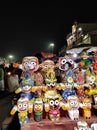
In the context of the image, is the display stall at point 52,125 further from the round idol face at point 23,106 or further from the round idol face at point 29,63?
the round idol face at point 29,63

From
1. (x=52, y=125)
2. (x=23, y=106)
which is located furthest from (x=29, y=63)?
(x=52, y=125)

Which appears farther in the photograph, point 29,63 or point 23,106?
point 29,63

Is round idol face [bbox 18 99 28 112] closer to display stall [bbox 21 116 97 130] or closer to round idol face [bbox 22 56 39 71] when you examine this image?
display stall [bbox 21 116 97 130]

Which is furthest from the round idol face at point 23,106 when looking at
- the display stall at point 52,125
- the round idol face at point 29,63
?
the round idol face at point 29,63

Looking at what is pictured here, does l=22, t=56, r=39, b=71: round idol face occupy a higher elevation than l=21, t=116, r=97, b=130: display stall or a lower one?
higher

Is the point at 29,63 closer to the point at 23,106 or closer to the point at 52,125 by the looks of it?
the point at 23,106

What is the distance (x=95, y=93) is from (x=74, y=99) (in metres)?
0.48

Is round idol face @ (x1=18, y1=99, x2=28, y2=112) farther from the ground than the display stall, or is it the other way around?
round idol face @ (x1=18, y1=99, x2=28, y2=112)

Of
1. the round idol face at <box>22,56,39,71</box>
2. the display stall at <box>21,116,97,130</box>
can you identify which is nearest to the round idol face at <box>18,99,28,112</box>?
the display stall at <box>21,116,97,130</box>

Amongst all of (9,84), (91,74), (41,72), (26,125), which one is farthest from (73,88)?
(9,84)

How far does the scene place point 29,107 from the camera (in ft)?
11.4

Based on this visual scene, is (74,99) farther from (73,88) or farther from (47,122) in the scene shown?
(47,122)

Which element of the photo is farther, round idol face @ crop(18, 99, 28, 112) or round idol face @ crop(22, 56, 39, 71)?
round idol face @ crop(22, 56, 39, 71)

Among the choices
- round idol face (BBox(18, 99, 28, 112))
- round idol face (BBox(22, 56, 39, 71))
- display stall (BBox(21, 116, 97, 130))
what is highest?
round idol face (BBox(22, 56, 39, 71))
